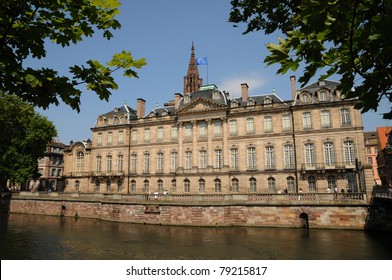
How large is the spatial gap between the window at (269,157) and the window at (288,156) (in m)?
1.42

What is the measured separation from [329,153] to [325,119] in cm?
407

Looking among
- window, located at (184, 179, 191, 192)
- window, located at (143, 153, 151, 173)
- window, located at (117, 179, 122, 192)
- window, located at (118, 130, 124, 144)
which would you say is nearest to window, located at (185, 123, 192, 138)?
window, located at (184, 179, 191, 192)

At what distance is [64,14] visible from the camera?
4.74 m

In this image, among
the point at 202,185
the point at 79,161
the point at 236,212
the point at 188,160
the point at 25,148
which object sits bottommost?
the point at 236,212

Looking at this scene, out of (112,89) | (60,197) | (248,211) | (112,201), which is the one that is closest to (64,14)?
(112,89)

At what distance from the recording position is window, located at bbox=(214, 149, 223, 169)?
1551 inches

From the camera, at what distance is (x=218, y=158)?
130ft

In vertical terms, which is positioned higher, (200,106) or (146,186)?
(200,106)

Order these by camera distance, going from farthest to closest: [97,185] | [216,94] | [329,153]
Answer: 1. [97,185]
2. [216,94]
3. [329,153]

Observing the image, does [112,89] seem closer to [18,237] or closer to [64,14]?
[64,14]

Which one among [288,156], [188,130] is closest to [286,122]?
[288,156]

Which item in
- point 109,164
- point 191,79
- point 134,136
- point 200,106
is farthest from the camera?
point 191,79

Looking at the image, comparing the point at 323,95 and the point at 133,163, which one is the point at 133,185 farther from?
the point at 323,95

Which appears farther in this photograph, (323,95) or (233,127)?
(233,127)
